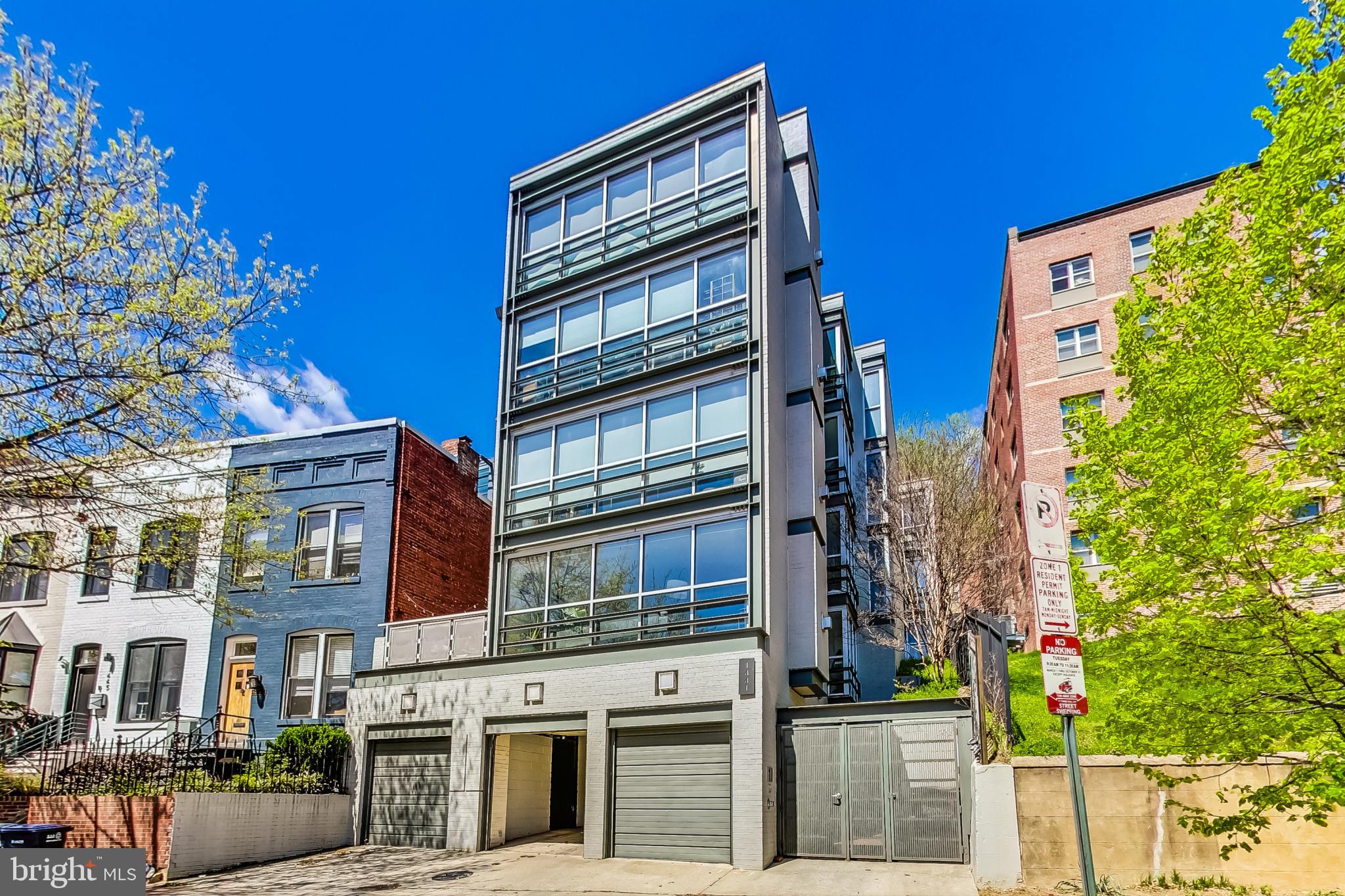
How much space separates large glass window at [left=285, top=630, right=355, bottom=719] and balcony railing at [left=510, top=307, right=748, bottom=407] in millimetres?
6897

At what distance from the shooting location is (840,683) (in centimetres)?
2067

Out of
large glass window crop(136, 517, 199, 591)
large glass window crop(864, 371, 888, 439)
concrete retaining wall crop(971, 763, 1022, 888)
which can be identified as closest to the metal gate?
concrete retaining wall crop(971, 763, 1022, 888)

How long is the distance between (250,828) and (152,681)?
7887 millimetres

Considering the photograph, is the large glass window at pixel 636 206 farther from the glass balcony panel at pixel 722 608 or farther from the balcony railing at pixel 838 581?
the balcony railing at pixel 838 581

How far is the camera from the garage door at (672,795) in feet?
49.9

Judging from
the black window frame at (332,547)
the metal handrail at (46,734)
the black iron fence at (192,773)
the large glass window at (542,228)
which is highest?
the large glass window at (542,228)

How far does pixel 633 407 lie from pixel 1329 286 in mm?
12821

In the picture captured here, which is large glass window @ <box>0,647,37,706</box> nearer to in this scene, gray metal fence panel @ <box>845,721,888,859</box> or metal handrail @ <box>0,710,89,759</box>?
metal handrail @ <box>0,710,89,759</box>

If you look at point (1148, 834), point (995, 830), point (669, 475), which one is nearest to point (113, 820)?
point (669, 475)

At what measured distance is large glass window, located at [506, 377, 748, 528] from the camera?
17.9m

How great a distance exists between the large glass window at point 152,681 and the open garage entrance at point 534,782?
9.06 meters

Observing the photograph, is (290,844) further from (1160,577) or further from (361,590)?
(1160,577)

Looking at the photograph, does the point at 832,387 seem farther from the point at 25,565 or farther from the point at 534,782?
the point at 25,565

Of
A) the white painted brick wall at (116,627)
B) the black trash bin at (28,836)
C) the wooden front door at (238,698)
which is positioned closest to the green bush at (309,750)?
the wooden front door at (238,698)
